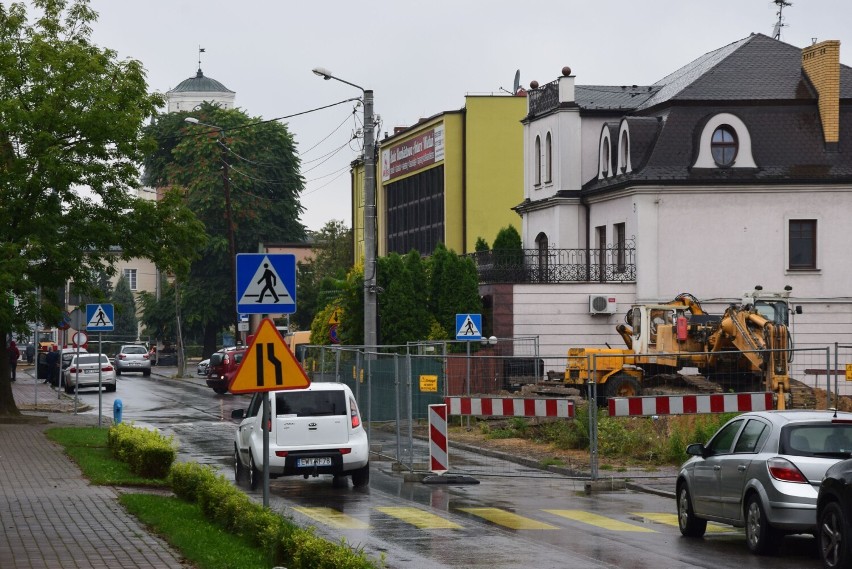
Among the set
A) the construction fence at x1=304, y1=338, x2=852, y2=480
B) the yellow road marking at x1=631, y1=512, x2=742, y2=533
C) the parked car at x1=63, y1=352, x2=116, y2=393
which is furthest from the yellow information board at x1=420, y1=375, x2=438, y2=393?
the parked car at x1=63, y1=352, x2=116, y2=393

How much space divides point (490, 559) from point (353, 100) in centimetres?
2429

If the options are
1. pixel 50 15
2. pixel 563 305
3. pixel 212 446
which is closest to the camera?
pixel 212 446

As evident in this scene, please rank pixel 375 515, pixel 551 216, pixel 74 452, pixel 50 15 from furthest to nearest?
pixel 551 216, pixel 50 15, pixel 74 452, pixel 375 515

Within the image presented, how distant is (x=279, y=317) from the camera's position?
84.9 meters

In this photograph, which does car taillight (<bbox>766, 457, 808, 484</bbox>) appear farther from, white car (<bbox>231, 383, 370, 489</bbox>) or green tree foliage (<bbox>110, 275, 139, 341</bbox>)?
green tree foliage (<bbox>110, 275, 139, 341</bbox>)

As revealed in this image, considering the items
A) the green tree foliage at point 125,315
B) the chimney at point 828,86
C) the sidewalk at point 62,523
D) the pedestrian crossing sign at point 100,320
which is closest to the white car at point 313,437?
the sidewalk at point 62,523

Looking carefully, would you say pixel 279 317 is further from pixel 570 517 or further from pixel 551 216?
pixel 570 517

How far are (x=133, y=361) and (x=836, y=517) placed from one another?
6090 cm

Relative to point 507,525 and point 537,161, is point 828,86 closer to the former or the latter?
point 537,161

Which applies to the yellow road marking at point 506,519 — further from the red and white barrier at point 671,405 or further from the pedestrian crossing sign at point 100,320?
the pedestrian crossing sign at point 100,320

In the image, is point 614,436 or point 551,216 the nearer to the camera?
point 614,436

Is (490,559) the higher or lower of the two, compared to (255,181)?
lower

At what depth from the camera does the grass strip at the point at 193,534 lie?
11484mm

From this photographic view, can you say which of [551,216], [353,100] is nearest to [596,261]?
[551,216]
